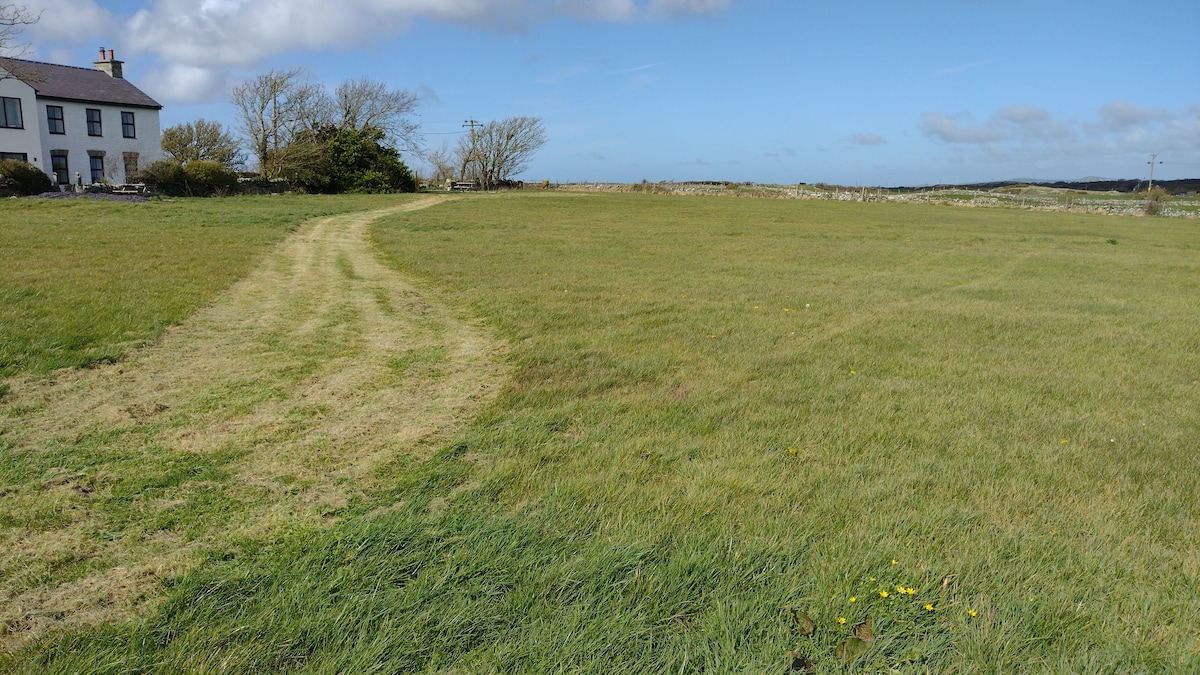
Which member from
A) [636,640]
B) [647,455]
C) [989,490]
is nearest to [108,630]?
[636,640]

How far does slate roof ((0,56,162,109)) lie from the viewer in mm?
35531

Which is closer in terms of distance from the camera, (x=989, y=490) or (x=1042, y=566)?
(x=1042, y=566)

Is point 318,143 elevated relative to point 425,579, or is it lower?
elevated

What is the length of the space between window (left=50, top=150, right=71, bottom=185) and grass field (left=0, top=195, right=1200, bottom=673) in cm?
3701

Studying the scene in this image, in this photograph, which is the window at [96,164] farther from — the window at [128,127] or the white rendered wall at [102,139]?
the window at [128,127]

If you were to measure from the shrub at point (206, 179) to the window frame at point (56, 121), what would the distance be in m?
7.87

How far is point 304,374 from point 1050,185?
381 ft

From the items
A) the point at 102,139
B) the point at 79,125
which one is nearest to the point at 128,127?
the point at 102,139

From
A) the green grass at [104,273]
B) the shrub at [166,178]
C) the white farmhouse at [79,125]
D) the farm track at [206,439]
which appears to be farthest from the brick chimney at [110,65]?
the farm track at [206,439]

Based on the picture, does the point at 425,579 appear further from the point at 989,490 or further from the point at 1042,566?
the point at 989,490

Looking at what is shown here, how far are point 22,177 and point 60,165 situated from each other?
11.5m

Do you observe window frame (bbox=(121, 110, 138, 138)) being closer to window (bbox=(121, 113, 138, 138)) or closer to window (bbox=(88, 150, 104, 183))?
window (bbox=(121, 113, 138, 138))

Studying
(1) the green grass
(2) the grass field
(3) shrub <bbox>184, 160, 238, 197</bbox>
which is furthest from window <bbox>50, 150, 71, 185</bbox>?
(2) the grass field

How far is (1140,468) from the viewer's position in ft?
13.8
